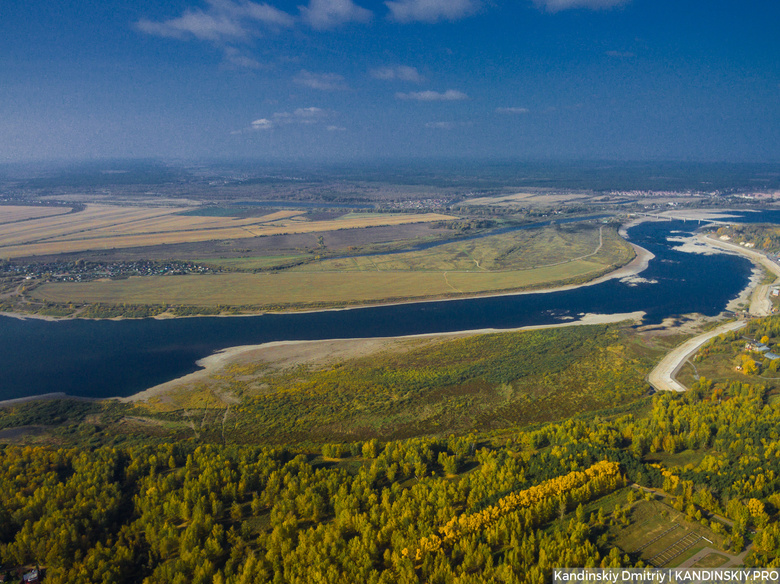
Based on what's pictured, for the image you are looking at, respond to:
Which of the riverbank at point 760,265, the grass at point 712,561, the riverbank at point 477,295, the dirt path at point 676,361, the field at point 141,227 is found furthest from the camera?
the field at point 141,227

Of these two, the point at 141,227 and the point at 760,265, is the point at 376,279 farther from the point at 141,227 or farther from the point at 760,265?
the point at 141,227

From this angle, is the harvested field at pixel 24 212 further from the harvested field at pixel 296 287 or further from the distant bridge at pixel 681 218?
the distant bridge at pixel 681 218

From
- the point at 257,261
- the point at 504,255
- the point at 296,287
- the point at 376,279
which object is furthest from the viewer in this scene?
the point at 504,255

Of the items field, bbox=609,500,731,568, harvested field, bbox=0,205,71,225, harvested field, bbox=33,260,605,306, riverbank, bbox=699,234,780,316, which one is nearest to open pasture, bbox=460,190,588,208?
riverbank, bbox=699,234,780,316

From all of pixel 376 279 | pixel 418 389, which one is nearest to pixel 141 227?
pixel 376 279

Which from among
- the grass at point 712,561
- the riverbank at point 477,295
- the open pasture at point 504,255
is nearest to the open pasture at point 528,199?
the open pasture at point 504,255

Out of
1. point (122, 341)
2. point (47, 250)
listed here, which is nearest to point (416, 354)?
point (122, 341)

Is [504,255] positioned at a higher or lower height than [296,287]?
higher
